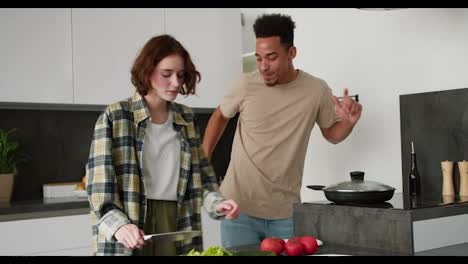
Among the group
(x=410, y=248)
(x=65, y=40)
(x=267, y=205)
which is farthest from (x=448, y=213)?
A: (x=65, y=40)

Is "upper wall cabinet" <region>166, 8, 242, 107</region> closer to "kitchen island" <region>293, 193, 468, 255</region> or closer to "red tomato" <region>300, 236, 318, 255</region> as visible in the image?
"kitchen island" <region>293, 193, 468, 255</region>

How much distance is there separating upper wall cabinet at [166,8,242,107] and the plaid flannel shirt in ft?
5.11

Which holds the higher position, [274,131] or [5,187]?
[274,131]

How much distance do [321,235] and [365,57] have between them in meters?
1.37

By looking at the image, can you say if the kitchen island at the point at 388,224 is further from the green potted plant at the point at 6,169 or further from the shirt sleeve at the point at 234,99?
the green potted plant at the point at 6,169

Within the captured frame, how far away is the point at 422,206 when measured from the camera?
200cm

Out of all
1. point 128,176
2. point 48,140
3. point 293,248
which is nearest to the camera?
point 293,248

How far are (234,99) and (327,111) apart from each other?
17.1 inches

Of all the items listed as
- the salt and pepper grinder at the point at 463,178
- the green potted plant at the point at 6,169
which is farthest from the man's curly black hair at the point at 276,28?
the green potted plant at the point at 6,169

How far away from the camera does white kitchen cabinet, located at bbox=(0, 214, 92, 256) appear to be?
2682 millimetres

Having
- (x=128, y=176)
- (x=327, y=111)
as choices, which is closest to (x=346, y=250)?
(x=128, y=176)

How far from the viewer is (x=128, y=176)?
1831 millimetres

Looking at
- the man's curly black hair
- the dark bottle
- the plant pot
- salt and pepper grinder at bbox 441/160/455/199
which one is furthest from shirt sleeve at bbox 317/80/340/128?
the plant pot

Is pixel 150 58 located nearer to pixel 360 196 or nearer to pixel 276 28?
pixel 360 196
